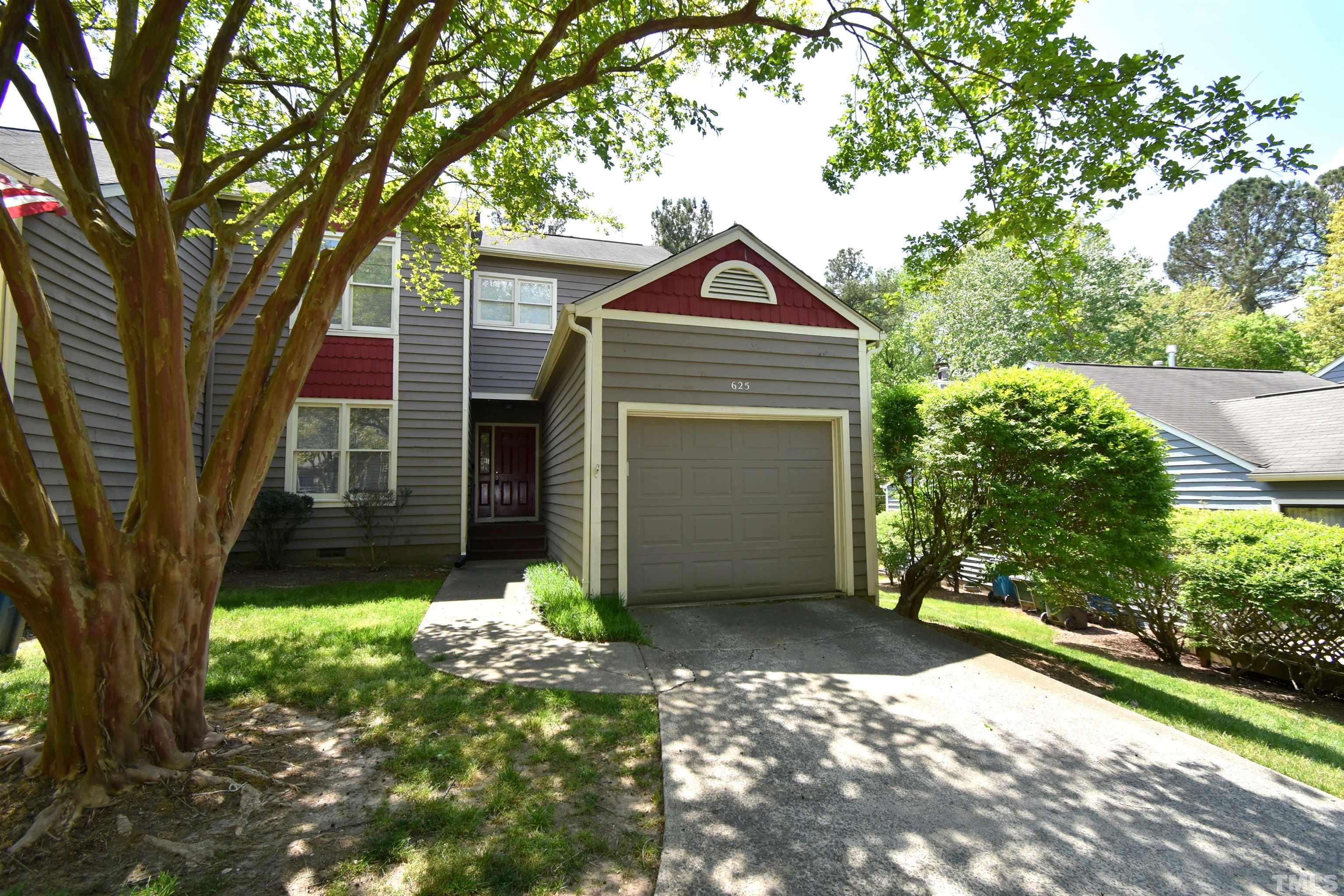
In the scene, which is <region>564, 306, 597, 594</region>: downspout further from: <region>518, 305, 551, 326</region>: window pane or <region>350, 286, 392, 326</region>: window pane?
<region>518, 305, 551, 326</region>: window pane

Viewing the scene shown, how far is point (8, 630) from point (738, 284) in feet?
24.0

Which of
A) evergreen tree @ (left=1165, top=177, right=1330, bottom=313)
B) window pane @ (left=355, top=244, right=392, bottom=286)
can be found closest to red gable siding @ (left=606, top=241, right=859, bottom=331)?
window pane @ (left=355, top=244, right=392, bottom=286)

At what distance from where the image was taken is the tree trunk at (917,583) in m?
7.06

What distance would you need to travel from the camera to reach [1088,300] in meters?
22.5

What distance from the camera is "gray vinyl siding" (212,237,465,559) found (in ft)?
A: 31.3

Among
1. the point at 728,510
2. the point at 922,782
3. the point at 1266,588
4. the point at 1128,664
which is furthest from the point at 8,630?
the point at 1266,588

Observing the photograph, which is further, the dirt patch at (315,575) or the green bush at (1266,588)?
the dirt patch at (315,575)

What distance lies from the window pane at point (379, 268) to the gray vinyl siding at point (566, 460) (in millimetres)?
3334

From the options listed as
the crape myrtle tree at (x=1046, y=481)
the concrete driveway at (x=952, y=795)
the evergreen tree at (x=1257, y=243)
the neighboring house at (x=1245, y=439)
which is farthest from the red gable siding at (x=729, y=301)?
the evergreen tree at (x=1257, y=243)

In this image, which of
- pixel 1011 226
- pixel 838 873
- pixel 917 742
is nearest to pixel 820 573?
pixel 917 742

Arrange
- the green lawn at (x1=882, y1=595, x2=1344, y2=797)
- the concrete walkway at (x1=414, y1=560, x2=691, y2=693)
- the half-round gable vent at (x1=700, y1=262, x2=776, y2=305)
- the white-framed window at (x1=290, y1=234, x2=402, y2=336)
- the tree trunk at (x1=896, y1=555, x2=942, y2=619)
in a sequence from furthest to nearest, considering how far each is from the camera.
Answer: the white-framed window at (x1=290, y1=234, x2=402, y2=336) → the tree trunk at (x1=896, y1=555, x2=942, y2=619) → the half-round gable vent at (x1=700, y1=262, x2=776, y2=305) → the concrete walkway at (x1=414, y1=560, x2=691, y2=693) → the green lawn at (x1=882, y1=595, x2=1344, y2=797)

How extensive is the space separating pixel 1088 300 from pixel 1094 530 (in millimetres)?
21452

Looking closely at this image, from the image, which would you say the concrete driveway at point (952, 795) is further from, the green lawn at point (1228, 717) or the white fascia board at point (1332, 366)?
the white fascia board at point (1332, 366)

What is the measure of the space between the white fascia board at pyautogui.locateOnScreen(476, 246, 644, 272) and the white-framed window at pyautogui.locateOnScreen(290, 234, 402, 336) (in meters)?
1.68
